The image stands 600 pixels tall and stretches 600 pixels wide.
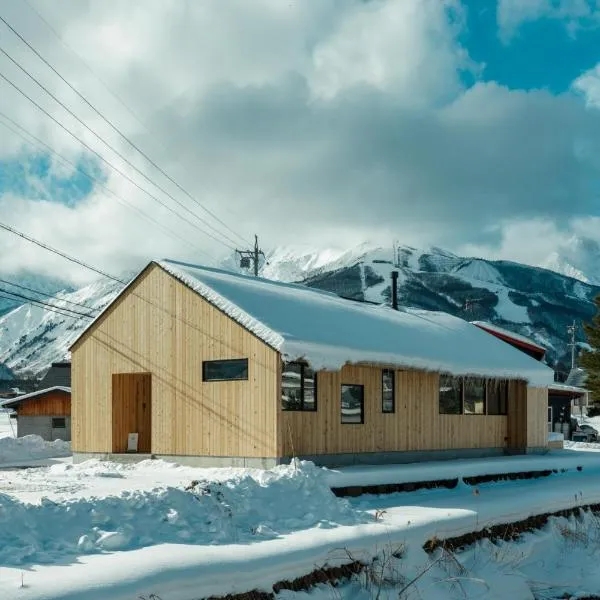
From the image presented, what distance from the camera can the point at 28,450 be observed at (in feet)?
89.0

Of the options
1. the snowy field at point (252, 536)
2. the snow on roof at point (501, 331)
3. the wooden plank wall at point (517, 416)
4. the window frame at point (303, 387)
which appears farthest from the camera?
the snow on roof at point (501, 331)

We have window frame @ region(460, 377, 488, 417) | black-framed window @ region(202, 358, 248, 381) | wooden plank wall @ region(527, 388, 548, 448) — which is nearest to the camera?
black-framed window @ region(202, 358, 248, 381)

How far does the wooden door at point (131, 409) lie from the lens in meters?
22.1

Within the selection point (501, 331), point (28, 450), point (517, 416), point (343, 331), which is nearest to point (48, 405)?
point (28, 450)

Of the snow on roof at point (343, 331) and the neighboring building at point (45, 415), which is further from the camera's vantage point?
the neighboring building at point (45, 415)

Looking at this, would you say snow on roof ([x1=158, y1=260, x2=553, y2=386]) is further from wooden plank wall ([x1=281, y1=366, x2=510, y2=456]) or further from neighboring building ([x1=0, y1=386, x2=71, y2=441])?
neighboring building ([x1=0, y1=386, x2=71, y2=441])

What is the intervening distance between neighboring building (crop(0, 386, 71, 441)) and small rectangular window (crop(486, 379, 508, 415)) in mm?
19395

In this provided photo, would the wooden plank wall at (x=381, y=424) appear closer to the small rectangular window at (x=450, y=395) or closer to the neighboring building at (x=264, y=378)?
the neighboring building at (x=264, y=378)

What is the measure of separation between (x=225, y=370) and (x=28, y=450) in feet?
36.3

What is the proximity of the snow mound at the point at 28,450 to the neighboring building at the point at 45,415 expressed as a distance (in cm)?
844

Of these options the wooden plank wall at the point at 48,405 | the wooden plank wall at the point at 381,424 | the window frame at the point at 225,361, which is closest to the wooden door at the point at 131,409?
the window frame at the point at 225,361

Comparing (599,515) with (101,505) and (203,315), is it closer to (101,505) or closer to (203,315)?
(203,315)

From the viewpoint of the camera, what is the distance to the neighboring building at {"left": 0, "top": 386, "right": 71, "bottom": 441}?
3722 cm

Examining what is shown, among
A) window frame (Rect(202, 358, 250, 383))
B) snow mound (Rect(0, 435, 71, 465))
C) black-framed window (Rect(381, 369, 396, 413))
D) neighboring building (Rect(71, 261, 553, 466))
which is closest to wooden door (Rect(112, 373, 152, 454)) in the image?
neighboring building (Rect(71, 261, 553, 466))
